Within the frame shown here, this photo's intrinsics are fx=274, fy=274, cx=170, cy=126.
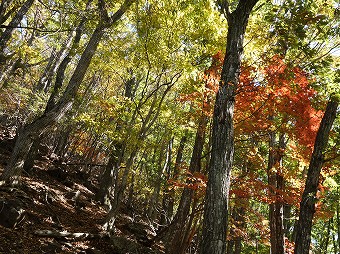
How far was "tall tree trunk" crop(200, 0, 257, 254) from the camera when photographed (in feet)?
14.1

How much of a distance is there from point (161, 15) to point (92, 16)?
2340mm

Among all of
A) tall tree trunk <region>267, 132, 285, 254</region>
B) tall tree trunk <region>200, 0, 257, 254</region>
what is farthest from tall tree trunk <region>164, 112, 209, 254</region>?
tall tree trunk <region>200, 0, 257, 254</region>

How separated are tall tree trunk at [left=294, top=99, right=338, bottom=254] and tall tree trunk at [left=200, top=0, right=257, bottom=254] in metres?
2.64

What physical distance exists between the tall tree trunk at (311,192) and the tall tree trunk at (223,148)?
2.64 metres

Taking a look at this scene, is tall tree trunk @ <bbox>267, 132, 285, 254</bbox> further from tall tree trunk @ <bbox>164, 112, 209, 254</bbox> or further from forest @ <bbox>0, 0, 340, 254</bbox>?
tall tree trunk @ <bbox>164, 112, 209, 254</bbox>

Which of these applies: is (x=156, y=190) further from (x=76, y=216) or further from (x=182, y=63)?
(x=182, y=63)

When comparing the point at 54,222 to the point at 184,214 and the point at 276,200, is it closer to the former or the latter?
the point at 184,214

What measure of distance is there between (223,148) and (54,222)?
6.11 m

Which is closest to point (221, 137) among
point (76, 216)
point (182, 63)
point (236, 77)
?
point (236, 77)

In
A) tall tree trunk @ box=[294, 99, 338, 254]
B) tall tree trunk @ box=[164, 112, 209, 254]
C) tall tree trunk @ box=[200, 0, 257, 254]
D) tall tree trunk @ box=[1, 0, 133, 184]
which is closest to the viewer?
tall tree trunk @ box=[200, 0, 257, 254]

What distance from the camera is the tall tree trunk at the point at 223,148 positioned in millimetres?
4293

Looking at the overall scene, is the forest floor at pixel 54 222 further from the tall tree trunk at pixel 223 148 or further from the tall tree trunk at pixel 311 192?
the tall tree trunk at pixel 311 192

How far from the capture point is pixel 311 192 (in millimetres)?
6148

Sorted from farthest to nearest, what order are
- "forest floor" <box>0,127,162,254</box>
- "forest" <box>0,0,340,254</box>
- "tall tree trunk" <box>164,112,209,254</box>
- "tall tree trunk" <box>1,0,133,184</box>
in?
"tall tree trunk" <box>164,112,209,254</box>, "tall tree trunk" <box>1,0,133,184</box>, "forest floor" <box>0,127,162,254</box>, "forest" <box>0,0,340,254</box>
